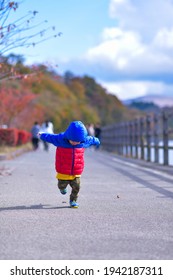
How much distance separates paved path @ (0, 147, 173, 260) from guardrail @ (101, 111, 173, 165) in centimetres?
617

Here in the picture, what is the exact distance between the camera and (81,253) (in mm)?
6371

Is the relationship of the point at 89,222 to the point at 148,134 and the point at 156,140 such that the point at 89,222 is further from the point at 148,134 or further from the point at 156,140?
the point at 148,134

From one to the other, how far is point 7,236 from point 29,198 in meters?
3.63

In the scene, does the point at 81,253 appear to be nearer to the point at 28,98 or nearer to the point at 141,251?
the point at 141,251

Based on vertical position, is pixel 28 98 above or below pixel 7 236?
above

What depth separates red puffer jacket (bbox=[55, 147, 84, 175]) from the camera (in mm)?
9734

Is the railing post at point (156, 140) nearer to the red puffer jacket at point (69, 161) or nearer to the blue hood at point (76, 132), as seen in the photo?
the red puffer jacket at point (69, 161)

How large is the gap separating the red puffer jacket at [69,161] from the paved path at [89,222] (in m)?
0.52

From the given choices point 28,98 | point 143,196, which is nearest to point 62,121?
point 28,98

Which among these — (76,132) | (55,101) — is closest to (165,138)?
(76,132)

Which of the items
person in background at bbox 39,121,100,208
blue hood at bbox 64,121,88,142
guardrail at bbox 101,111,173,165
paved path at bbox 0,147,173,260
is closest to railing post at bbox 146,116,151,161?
guardrail at bbox 101,111,173,165

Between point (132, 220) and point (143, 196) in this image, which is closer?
point (132, 220)

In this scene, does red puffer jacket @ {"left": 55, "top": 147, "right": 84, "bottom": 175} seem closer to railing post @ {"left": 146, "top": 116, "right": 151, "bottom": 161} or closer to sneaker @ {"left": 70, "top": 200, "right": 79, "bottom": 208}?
sneaker @ {"left": 70, "top": 200, "right": 79, "bottom": 208}

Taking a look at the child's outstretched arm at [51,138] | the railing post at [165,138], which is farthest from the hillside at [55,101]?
the child's outstretched arm at [51,138]
